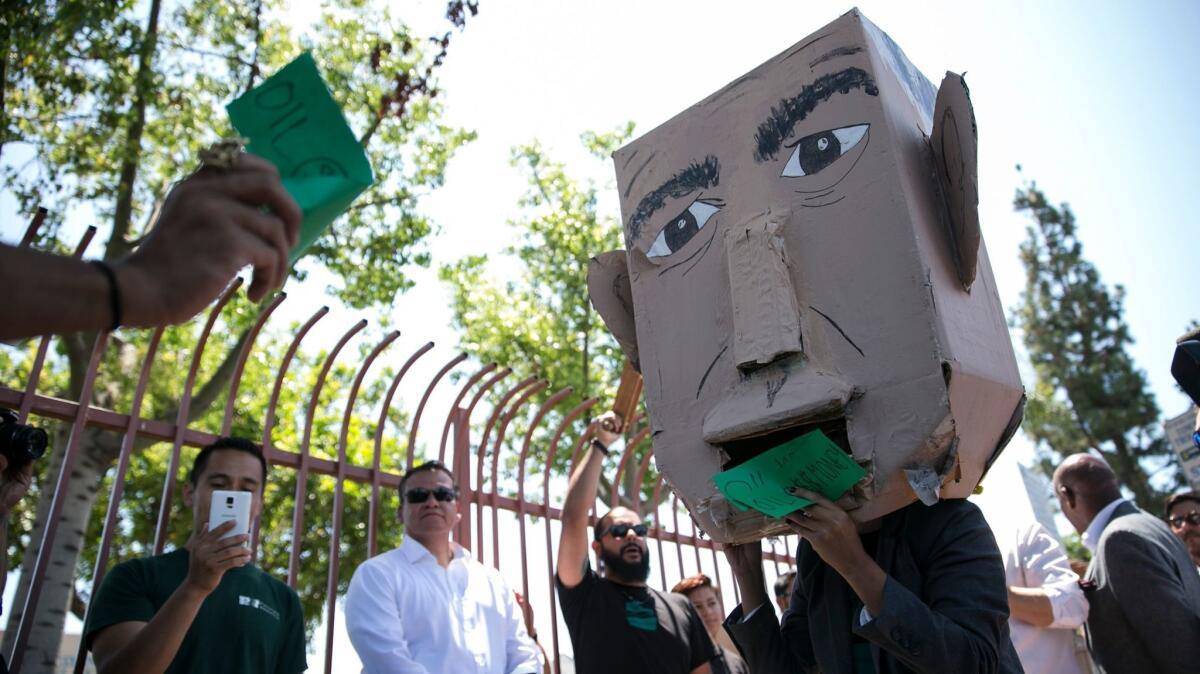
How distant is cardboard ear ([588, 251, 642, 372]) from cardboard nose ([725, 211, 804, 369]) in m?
0.53

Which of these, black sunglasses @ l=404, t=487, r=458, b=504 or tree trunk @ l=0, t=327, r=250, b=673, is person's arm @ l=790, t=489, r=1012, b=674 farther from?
tree trunk @ l=0, t=327, r=250, b=673

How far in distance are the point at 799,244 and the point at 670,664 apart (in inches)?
89.2

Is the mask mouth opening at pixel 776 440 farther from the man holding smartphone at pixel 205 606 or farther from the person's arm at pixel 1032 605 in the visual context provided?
the person's arm at pixel 1032 605

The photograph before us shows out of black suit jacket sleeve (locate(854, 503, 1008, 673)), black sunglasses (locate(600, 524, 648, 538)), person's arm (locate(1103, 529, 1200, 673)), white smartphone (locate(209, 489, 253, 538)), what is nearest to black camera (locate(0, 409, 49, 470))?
white smartphone (locate(209, 489, 253, 538))

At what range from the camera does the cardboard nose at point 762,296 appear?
1980 mm

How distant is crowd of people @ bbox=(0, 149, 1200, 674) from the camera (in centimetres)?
109

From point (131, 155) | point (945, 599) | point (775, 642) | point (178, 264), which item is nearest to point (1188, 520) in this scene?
point (775, 642)

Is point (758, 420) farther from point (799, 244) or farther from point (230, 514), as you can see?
point (230, 514)

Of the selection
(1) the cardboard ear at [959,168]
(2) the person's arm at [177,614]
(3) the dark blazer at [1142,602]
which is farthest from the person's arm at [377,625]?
(3) the dark blazer at [1142,602]

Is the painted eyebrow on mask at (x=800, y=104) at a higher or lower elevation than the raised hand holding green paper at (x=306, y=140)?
higher

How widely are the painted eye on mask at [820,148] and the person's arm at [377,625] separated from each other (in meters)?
2.18

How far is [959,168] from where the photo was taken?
6.66 ft

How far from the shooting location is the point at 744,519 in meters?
2.13

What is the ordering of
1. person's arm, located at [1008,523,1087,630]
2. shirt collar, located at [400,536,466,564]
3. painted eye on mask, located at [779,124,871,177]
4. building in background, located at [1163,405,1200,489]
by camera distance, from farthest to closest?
building in background, located at [1163,405,1200,489] → shirt collar, located at [400,536,466,564] → person's arm, located at [1008,523,1087,630] → painted eye on mask, located at [779,124,871,177]
